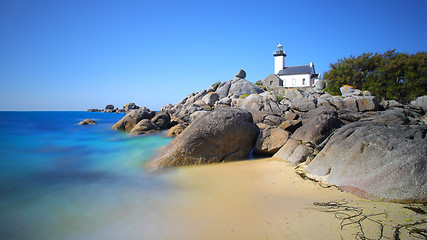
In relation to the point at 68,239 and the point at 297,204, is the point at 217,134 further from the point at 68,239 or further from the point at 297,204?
the point at 68,239

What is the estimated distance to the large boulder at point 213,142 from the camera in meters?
7.36

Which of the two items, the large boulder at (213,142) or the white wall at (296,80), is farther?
the white wall at (296,80)

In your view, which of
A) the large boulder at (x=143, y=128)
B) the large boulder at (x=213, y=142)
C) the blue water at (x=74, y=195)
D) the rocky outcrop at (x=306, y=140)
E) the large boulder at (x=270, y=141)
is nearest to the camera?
the blue water at (x=74, y=195)

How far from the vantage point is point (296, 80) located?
52.3 metres

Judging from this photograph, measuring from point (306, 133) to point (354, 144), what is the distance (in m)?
2.53

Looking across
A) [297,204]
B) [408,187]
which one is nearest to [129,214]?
[297,204]

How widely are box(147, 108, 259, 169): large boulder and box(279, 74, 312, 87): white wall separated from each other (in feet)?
157

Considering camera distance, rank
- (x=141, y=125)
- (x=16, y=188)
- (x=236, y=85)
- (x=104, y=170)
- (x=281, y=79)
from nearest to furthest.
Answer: (x=16, y=188) → (x=104, y=170) → (x=141, y=125) → (x=236, y=85) → (x=281, y=79)

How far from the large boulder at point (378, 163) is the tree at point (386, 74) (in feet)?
97.0

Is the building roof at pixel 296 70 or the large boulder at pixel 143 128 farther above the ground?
the building roof at pixel 296 70

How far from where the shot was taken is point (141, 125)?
53.4 feet

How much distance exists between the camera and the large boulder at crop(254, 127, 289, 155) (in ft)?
26.4

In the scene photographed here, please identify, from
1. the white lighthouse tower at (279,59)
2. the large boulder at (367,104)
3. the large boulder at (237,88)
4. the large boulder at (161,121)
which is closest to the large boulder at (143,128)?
the large boulder at (161,121)

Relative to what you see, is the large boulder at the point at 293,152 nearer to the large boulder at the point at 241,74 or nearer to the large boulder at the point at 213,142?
the large boulder at the point at 213,142
